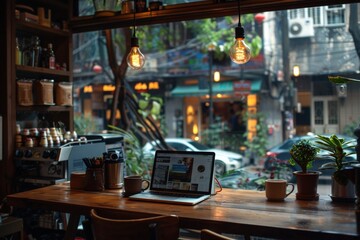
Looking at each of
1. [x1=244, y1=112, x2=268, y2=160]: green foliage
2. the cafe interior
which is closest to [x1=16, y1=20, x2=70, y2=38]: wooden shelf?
the cafe interior

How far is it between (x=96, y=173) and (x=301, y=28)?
305cm

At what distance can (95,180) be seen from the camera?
2.41 metres

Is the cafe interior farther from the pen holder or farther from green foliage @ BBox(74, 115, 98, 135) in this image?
Answer: green foliage @ BBox(74, 115, 98, 135)

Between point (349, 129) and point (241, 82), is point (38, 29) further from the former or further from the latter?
point (241, 82)

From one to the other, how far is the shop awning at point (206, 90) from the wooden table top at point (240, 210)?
4.96 m

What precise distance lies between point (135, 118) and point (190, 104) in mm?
3970

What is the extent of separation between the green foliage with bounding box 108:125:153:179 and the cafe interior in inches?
22.0

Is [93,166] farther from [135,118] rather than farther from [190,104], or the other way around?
[190,104]

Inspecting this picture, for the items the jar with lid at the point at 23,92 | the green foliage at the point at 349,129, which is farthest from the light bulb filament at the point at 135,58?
the green foliage at the point at 349,129

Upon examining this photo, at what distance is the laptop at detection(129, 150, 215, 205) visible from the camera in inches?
84.1

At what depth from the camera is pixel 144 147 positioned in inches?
185

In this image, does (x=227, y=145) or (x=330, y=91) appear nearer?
(x=330, y=91)

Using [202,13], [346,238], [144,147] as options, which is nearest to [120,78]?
[144,147]

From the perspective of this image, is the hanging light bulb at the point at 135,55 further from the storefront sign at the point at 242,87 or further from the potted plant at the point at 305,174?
the storefront sign at the point at 242,87
